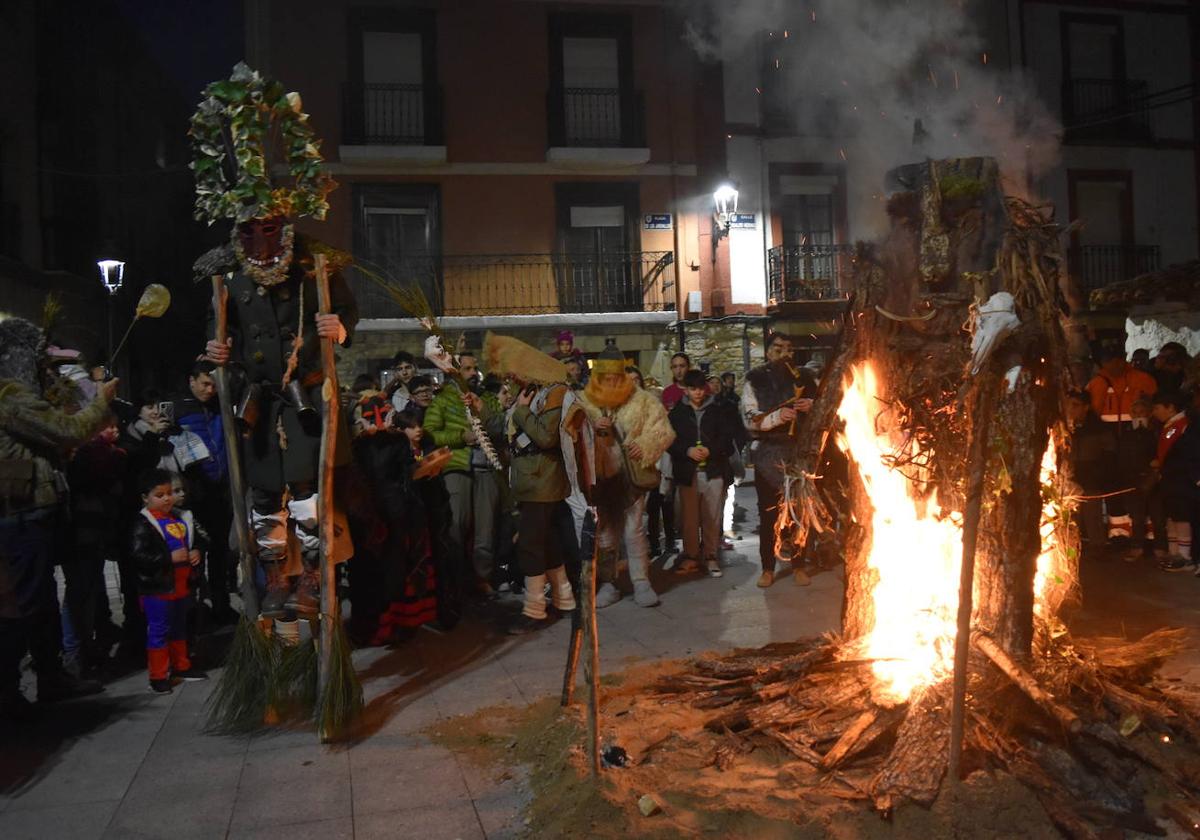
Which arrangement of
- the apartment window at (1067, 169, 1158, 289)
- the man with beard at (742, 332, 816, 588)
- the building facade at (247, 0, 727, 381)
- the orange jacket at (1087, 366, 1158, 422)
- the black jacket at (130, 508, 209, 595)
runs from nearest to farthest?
the black jacket at (130, 508, 209, 595) < the man with beard at (742, 332, 816, 588) < the orange jacket at (1087, 366, 1158, 422) < the building facade at (247, 0, 727, 381) < the apartment window at (1067, 169, 1158, 289)

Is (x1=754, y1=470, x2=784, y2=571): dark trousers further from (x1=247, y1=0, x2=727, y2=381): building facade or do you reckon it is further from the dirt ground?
(x1=247, y1=0, x2=727, y2=381): building facade

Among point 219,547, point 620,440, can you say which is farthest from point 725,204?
point 219,547

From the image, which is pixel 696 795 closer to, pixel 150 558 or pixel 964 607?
pixel 964 607

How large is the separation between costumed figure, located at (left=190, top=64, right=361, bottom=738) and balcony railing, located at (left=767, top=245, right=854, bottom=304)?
15.7 metres

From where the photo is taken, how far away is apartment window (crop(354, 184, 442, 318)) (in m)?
19.2

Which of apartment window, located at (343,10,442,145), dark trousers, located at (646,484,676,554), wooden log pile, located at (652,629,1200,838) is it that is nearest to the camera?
wooden log pile, located at (652,629,1200,838)

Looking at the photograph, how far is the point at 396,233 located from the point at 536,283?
3.08 m

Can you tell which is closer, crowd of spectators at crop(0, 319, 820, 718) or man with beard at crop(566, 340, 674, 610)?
crowd of spectators at crop(0, 319, 820, 718)

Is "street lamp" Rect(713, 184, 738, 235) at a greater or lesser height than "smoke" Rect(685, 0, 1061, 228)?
greater

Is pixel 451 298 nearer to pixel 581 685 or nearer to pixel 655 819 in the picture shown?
pixel 581 685

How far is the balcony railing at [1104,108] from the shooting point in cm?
2056

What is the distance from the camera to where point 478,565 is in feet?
25.2

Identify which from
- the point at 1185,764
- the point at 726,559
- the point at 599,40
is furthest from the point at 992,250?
the point at 599,40

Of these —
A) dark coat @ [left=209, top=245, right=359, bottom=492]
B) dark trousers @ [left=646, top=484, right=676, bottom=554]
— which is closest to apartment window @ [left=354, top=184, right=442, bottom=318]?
dark trousers @ [left=646, top=484, right=676, bottom=554]
